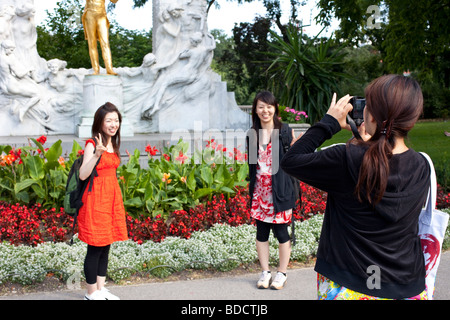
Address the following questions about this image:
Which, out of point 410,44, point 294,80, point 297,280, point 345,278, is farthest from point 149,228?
point 294,80

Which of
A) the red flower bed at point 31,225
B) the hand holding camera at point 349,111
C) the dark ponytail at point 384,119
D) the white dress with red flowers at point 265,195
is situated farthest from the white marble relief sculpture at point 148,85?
the dark ponytail at point 384,119

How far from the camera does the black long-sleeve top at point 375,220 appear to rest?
1751 mm

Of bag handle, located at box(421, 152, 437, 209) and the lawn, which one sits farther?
the lawn

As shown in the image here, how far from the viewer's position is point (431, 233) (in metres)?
1.88

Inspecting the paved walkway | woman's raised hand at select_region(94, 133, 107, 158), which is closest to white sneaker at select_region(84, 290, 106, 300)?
the paved walkway

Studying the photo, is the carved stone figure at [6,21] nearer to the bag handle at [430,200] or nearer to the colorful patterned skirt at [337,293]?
the colorful patterned skirt at [337,293]

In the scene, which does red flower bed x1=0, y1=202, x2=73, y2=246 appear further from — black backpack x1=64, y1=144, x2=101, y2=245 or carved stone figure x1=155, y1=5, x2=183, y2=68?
carved stone figure x1=155, y1=5, x2=183, y2=68

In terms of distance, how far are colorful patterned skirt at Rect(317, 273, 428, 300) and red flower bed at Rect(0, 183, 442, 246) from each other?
269 centimetres

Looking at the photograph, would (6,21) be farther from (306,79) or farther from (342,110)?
(342,110)

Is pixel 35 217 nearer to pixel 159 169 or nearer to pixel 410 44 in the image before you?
pixel 159 169

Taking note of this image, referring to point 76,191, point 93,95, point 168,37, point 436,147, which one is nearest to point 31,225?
point 76,191

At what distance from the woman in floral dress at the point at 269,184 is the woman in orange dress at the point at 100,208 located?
105cm

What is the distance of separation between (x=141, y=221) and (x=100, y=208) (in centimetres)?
185

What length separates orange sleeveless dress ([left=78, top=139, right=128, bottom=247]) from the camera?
11.0 feet
